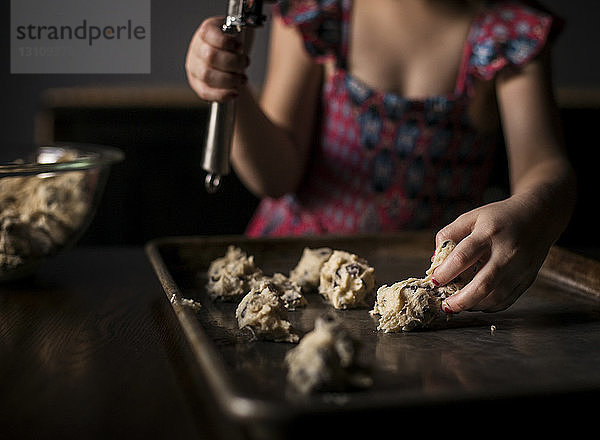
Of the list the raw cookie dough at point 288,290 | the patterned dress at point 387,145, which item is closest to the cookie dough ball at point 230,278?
the raw cookie dough at point 288,290

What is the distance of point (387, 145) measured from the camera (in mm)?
1152

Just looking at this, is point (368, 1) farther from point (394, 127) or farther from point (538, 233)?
point (538, 233)

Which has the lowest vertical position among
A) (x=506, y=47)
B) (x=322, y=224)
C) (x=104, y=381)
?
(x=322, y=224)

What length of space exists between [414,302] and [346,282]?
0.30 ft

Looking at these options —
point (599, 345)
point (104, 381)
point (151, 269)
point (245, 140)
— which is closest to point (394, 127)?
point (245, 140)

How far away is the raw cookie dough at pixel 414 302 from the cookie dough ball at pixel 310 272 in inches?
4.3

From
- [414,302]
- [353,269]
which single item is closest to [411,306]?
[414,302]

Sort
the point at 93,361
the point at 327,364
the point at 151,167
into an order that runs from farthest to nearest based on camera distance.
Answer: the point at 151,167
the point at 93,361
the point at 327,364

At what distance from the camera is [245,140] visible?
3.49 feet

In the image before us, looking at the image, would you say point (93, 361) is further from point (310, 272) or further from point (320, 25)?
point (320, 25)

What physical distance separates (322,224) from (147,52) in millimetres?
513

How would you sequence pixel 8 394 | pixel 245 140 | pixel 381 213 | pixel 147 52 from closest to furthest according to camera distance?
1. pixel 8 394
2. pixel 147 52
3. pixel 245 140
4. pixel 381 213

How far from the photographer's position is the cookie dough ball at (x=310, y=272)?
776 mm

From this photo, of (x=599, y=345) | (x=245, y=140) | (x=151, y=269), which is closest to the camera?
(x=599, y=345)
